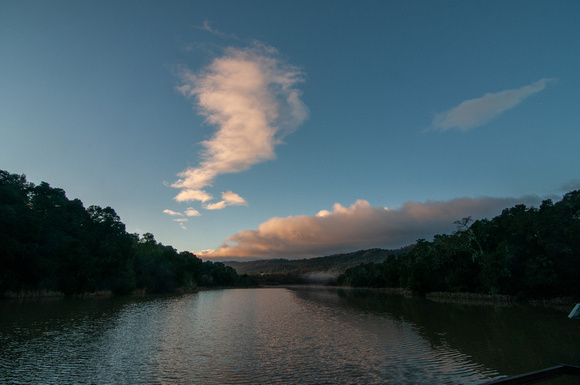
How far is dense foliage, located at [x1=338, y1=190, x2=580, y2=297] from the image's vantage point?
44.0 m

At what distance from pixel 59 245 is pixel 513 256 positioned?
3071 inches

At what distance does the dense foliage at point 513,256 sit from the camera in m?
44.0

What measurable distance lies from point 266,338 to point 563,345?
724 inches

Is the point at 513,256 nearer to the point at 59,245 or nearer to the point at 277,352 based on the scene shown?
the point at 277,352

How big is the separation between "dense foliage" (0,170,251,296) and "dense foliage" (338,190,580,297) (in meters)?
73.1

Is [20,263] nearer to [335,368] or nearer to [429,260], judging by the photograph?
[335,368]

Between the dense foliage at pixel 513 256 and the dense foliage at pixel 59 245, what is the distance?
240 feet

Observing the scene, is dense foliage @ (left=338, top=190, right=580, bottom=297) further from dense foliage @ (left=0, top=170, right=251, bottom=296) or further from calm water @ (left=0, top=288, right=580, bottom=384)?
dense foliage @ (left=0, top=170, right=251, bottom=296)

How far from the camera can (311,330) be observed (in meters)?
27.1

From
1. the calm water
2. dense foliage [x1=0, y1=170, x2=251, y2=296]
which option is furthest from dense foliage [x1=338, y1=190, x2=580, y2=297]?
dense foliage [x1=0, y1=170, x2=251, y2=296]

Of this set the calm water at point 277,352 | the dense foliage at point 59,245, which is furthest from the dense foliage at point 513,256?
the dense foliage at point 59,245

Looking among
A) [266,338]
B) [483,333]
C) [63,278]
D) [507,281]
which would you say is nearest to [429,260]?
[507,281]

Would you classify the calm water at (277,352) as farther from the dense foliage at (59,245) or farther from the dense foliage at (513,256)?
the dense foliage at (59,245)

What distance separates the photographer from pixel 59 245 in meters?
60.1
